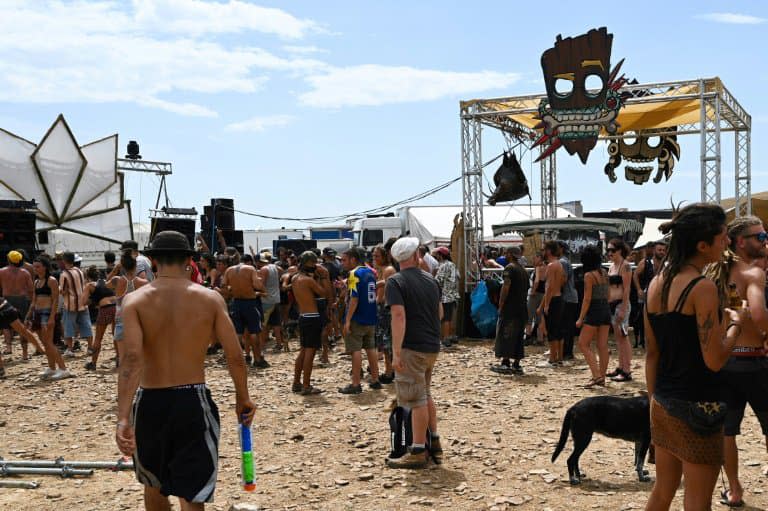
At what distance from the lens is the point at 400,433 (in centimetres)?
607

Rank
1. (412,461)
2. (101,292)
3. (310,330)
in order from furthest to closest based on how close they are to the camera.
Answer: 1. (101,292)
2. (310,330)
3. (412,461)

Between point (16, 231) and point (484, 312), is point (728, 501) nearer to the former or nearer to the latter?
point (484, 312)

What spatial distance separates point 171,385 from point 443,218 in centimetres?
2490

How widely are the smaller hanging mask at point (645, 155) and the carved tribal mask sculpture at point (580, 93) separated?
177 inches

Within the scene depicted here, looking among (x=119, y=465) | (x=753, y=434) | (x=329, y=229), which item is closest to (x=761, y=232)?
(x=753, y=434)

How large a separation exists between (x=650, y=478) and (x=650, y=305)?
261 centimetres

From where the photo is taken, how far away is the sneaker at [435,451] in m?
6.05

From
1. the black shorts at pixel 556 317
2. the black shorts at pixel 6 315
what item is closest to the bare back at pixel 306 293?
the black shorts at pixel 556 317

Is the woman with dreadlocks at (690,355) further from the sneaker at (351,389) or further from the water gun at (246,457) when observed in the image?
the sneaker at (351,389)

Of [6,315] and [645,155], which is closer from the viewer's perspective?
[6,315]

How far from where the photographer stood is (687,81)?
14.2m

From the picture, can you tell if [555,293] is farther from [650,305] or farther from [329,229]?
[329,229]

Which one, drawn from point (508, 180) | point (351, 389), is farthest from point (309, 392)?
point (508, 180)

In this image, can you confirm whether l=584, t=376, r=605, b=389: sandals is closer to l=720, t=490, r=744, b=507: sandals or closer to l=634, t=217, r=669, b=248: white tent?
l=720, t=490, r=744, b=507: sandals
